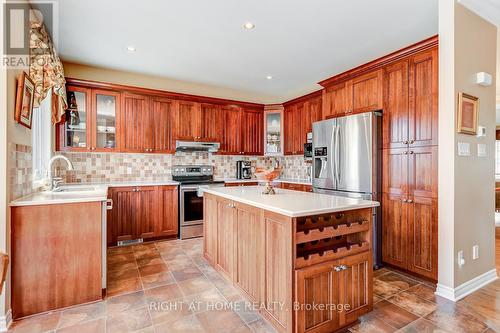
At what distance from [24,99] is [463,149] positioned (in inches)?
148

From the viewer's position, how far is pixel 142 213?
383 centimetres

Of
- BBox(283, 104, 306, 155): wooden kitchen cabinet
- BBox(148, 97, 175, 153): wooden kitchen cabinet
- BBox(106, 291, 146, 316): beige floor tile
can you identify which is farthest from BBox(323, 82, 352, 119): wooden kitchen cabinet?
BBox(106, 291, 146, 316): beige floor tile

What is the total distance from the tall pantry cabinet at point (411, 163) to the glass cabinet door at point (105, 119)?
148 inches

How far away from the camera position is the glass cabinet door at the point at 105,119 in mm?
3787

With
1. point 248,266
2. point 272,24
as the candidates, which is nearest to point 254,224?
point 248,266

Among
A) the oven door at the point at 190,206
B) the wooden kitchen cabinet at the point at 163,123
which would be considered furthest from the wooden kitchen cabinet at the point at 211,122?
the oven door at the point at 190,206

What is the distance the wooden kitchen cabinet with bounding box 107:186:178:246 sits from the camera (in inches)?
144

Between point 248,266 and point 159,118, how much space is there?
119 inches

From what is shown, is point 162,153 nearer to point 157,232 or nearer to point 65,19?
point 157,232

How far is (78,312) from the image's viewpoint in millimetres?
2053

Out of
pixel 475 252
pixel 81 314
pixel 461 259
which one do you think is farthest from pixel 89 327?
pixel 475 252

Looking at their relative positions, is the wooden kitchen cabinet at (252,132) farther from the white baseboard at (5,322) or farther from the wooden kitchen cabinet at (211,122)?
the white baseboard at (5,322)

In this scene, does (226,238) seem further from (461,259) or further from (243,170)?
(243,170)

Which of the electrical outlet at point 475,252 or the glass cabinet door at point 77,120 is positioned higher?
the glass cabinet door at point 77,120
